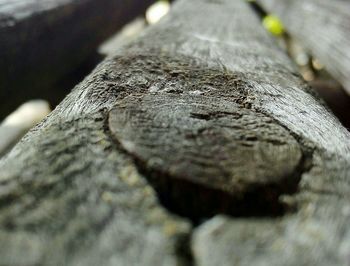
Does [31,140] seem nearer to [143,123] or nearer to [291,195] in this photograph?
[143,123]

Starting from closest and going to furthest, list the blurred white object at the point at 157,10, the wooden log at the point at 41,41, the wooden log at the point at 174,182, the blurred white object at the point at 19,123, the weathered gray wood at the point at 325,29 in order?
the wooden log at the point at 174,182
the wooden log at the point at 41,41
the weathered gray wood at the point at 325,29
the blurred white object at the point at 19,123
the blurred white object at the point at 157,10

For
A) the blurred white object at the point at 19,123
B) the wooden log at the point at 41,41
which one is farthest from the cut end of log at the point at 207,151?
the blurred white object at the point at 19,123

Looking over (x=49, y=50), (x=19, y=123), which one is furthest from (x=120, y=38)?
(x=49, y=50)

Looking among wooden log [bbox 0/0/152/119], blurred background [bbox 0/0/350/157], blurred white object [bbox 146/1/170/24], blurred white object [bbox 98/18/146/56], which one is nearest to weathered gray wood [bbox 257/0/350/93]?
blurred background [bbox 0/0/350/157]

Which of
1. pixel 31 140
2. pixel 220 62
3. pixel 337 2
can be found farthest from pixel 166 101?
pixel 337 2

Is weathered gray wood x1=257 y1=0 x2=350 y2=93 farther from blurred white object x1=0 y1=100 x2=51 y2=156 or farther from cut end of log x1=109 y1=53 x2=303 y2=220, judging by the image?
blurred white object x1=0 y1=100 x2=51 y2=156

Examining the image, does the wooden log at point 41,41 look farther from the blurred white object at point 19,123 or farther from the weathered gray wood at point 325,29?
the weathered gray wood at point 325,29

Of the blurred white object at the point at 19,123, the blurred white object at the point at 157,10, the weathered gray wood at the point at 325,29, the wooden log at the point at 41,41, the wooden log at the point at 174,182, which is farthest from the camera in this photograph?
the blurred white object at the point at 157,10
